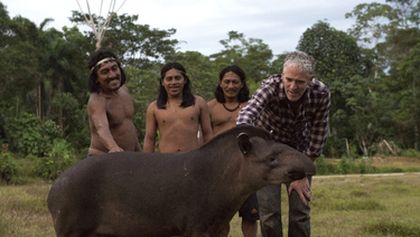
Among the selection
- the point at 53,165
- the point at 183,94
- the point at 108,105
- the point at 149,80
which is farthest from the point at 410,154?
the point at 108,105

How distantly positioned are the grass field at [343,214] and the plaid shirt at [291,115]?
9.54 feet

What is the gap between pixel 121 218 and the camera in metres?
3.96

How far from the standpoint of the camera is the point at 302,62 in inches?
176

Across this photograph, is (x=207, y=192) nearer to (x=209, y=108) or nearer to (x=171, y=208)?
(x=171, y=208)

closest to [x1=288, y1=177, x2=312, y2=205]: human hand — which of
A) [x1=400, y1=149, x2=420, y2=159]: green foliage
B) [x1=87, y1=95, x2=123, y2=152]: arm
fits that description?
[x1=87, y1=95, x2=123, y2=152]: arm

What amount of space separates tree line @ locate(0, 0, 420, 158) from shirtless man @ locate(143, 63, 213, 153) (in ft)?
61.3

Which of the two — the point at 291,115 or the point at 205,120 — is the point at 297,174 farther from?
the point at 205,120

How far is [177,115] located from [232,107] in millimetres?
733

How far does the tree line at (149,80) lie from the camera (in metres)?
27.3

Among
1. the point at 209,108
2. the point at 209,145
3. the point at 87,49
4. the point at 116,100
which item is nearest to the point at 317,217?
the point at 209,108

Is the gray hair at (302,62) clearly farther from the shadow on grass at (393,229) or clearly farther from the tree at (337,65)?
the tree at (337,65)

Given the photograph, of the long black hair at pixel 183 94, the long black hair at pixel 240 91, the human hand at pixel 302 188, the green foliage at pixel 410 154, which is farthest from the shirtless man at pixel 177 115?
the green foliage at pixel 410 154

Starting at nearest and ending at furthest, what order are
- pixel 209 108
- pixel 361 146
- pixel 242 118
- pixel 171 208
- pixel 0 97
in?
pixel 171 208 < pixel 242 118 < pixel 209 108 < pixel 0 97 < pixel 361 146

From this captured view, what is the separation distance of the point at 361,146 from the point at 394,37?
11.9 m
